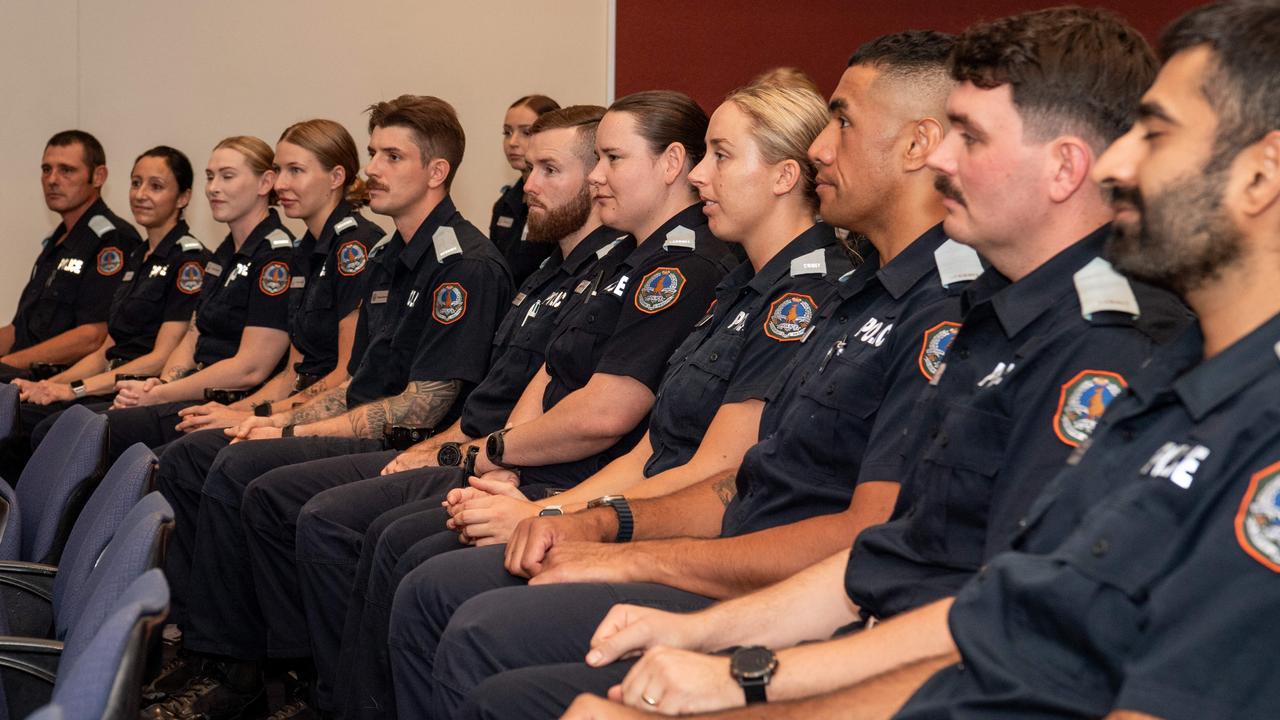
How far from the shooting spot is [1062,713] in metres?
1.17

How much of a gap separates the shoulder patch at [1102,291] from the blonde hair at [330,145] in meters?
3.61

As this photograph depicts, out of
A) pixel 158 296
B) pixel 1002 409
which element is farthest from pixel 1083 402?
pixel 158 296

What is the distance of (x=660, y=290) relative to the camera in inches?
113

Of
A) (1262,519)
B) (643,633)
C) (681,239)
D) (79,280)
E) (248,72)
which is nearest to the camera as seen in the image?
(1262,519)

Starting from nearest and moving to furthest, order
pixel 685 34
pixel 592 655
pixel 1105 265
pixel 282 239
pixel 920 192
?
pixel 1105 265
pixel 592 655
pixel 920 192
pixel 282 239
pixel 685 34

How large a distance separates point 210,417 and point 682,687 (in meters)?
2.96

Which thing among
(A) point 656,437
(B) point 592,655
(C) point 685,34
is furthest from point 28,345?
(B) point 592,655

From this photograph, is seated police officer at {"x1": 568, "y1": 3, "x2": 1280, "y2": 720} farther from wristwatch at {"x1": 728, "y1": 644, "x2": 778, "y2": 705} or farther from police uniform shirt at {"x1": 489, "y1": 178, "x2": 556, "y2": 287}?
police uniform shirt at {"x1": 489, "y1": 178, "x2": 556, "y2": 287}

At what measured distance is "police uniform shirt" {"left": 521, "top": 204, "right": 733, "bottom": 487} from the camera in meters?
2.84

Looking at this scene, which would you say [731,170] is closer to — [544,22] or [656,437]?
[656,437]

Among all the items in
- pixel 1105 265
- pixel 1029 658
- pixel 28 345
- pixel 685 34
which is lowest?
pixel 28 345

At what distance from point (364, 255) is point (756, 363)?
235 centimetres

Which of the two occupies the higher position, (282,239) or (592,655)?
(282,239)

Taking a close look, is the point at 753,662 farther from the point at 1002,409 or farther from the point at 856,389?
the point at 856,389
